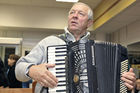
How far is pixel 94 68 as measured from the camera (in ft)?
4.26

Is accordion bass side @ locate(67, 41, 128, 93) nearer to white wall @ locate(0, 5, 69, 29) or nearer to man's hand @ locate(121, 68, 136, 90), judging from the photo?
man's hand @ locate(121, 68, 136, 90)

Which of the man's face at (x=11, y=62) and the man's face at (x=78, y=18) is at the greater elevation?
the man's face at (x=78, y=18)

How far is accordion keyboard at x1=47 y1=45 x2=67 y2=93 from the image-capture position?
1.33 metres

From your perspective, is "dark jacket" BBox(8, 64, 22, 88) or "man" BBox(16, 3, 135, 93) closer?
"man" BBox(16, 3, 135, 93)

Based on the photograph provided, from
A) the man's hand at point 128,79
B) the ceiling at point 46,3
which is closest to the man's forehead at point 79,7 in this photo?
the man's hand at point 128,79

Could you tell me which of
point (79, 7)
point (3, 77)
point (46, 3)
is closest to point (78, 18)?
point (79, 7)

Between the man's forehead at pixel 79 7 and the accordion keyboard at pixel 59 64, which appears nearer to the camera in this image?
the accordion keyboard at pixel 59 64

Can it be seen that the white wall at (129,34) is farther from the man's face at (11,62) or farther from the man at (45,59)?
the man at (45,59)

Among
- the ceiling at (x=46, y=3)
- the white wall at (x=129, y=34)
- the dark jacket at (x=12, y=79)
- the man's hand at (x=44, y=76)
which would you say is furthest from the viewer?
the ceiling at (x=46, y=3)

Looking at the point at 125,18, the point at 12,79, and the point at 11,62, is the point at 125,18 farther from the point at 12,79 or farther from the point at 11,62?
the point at 12,79

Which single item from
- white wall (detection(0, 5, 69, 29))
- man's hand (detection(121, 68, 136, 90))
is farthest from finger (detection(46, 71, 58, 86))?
white wall (detection(0, 5, 69, 29))

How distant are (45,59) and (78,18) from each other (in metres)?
0.45

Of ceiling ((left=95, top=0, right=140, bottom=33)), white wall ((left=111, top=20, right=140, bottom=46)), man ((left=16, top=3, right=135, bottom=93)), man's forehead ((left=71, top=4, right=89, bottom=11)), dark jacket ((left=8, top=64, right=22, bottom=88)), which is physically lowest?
dark jacket ((left=8, top=64, right=22, bottom=88))

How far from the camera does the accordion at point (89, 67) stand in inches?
50.8
